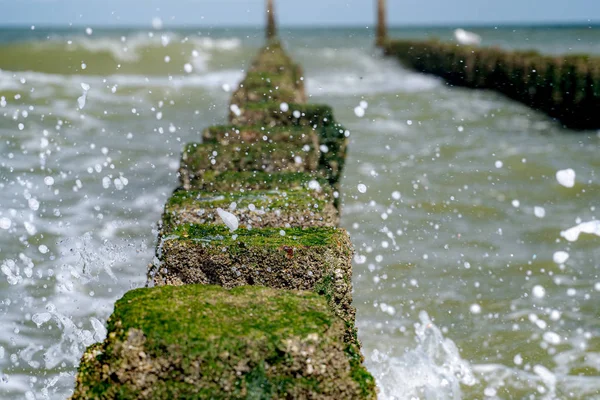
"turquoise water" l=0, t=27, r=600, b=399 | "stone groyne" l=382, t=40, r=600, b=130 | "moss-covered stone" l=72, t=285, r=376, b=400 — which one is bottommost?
"stone groyne" l=382, t=40, r=600, b=130

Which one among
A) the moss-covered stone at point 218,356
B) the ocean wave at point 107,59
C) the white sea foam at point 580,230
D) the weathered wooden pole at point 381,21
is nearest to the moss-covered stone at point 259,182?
the moss-covered stone at point 218,356

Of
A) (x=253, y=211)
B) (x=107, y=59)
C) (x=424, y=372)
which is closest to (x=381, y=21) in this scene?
(x=107, y=59)

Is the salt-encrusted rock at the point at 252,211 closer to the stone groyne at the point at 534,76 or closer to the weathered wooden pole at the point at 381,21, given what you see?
the stone groyne at the point at 534,76

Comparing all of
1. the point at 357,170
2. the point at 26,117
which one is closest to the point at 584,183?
the point at 357,170

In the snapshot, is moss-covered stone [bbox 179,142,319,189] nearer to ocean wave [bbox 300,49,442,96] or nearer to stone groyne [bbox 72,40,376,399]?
stone groyne [bbox 72,40,376,399]

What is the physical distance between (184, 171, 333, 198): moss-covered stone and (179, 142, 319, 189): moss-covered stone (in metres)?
0.15

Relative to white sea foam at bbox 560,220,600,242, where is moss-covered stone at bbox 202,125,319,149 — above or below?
above

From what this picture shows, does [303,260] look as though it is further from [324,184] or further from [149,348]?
[324,184]

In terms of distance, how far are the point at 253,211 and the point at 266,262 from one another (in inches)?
23.6

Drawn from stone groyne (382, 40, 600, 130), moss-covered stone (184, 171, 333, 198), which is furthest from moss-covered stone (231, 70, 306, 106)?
stone groyne (382, 40, 600, 130)

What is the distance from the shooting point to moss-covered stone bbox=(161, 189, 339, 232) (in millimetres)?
3211

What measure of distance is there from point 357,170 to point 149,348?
21.5 ft

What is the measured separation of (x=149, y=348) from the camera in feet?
6.57

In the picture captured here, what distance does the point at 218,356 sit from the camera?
198 cm
